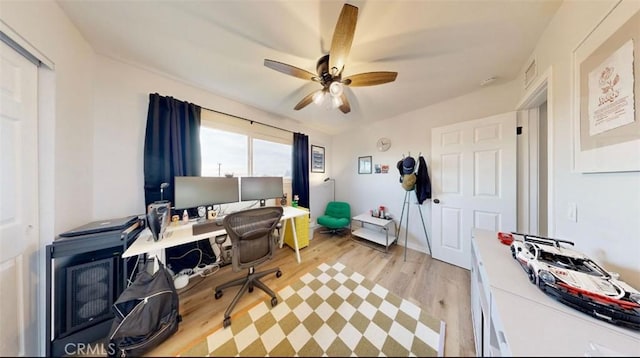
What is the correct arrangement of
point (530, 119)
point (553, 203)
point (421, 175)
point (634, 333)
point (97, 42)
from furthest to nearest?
point (421, 175) < point (530, 119) < point (97, 42) < point (553, 203) < point (634, 333)

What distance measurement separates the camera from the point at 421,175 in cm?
240

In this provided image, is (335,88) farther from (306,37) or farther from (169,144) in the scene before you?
(169,144)

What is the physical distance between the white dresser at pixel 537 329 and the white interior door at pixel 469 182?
1445mm

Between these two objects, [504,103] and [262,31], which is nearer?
[262,31]

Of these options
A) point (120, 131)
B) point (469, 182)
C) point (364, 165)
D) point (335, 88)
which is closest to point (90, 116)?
point (120, 131)

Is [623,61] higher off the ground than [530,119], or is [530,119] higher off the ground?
[530,119]

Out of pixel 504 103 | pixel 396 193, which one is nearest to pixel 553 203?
pixel 504 103

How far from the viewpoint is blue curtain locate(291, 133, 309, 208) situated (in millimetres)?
3027

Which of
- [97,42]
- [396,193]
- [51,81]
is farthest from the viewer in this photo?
[396,193]

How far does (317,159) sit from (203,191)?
6.93 ft

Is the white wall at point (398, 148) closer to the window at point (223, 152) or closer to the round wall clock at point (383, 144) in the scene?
the round wall clock at point (383, 144)

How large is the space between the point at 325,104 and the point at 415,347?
2525 mm

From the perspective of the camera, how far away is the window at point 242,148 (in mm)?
2162

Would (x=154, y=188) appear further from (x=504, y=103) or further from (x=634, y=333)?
(x=504, y=103)
